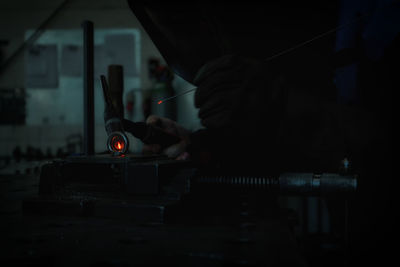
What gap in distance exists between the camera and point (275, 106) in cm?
79

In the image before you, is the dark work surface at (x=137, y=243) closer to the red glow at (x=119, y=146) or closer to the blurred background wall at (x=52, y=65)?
the red glow at (x=119, y=146)

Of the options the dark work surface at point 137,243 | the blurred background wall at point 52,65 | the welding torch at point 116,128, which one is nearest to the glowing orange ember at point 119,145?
the welding torch at point 116,128

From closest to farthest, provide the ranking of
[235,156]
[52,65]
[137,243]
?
[137,243]
[235,156]
[52,65]

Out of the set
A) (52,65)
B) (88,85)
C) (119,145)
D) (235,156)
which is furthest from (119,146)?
(52,65)

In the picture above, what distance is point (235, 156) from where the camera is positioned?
675 mm

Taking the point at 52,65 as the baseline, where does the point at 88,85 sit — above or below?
below

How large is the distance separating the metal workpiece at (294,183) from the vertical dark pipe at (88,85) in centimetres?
Answer: 22

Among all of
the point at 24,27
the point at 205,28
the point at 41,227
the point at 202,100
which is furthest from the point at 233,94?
the point at 24,27

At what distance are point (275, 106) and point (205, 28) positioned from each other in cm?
29

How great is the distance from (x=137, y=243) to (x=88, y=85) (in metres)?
0.34

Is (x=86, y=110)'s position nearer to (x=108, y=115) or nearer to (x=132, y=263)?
(x=108, y=115)

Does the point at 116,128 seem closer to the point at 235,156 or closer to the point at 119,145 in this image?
the point at 119,145

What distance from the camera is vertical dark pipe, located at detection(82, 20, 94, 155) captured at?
0.60 meters

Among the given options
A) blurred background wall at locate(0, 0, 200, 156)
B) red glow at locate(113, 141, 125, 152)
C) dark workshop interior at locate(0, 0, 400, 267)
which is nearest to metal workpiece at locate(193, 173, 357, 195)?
dark workshop interior at locate(0, 0, 400, 267)
